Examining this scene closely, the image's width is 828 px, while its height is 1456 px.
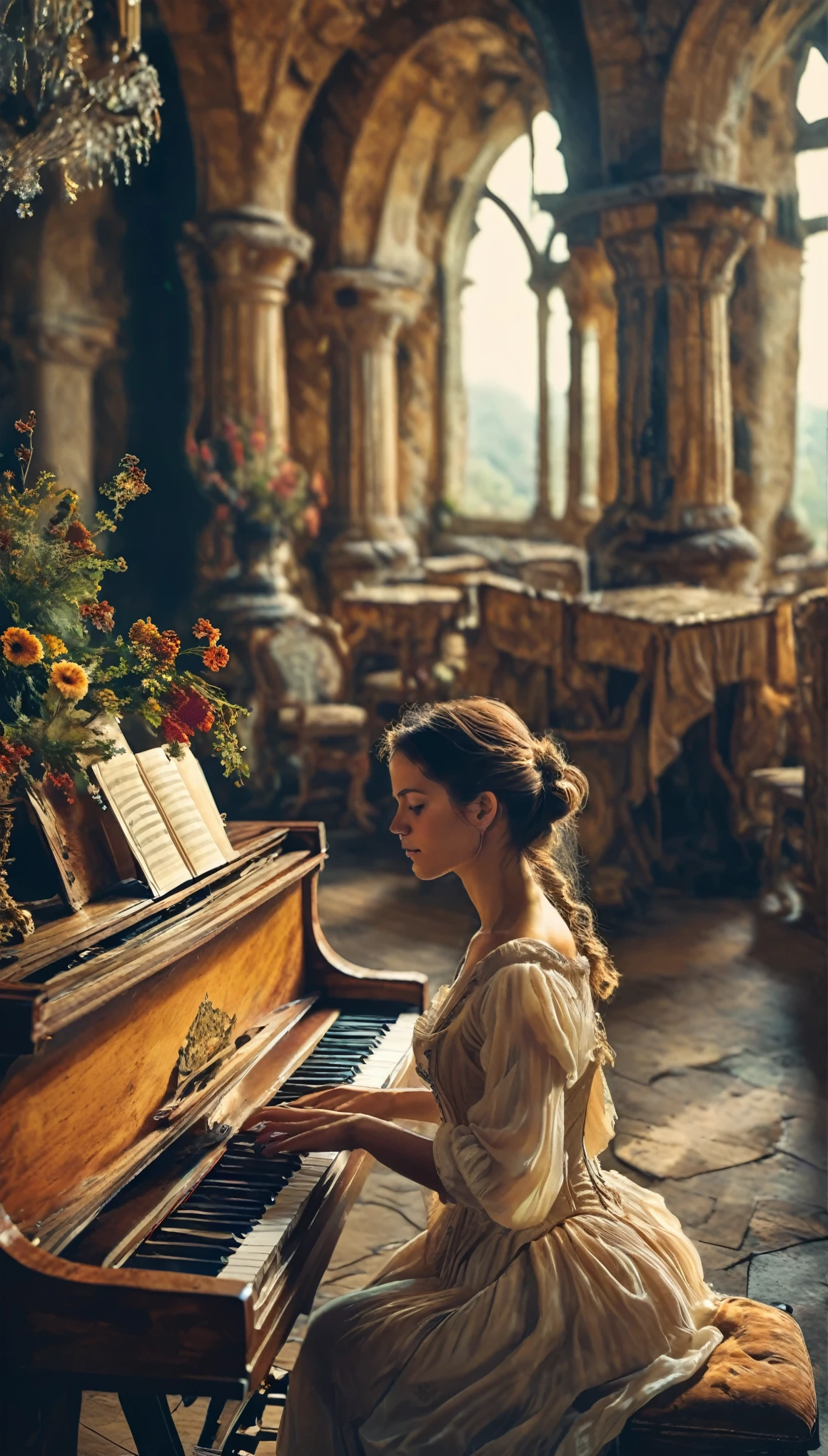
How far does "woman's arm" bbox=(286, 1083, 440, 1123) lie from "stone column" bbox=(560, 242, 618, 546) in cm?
935

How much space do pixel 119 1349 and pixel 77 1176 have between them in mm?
338

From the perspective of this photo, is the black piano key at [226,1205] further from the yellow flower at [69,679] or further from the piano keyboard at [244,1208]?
the yellow flower at [69,679]

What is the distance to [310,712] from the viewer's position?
804cm

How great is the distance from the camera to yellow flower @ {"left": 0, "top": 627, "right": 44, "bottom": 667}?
A: 6.19ft

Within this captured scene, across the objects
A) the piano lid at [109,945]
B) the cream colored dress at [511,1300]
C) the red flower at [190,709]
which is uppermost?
the red flower at [190,709]

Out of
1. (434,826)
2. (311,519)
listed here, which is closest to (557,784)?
(434,826)

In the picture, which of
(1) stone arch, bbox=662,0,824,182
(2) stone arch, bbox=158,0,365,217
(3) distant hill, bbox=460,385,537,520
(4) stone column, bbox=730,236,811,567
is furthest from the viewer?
(3) distant hill, bbox=460,385,537,520

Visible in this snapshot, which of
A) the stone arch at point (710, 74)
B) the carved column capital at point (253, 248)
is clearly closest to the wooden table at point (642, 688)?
the stone arch at point (710, 74)

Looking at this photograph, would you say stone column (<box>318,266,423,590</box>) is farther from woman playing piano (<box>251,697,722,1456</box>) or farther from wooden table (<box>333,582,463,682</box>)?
woman playing piano (<box>251,697,722,1456</box>)

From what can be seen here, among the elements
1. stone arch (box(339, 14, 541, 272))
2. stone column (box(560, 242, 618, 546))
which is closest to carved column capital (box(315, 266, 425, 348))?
stone arch (box(339, 14, 541, 272))

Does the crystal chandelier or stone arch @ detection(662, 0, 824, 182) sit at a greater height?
stone arch @ detection(662, 0, 824, 182)

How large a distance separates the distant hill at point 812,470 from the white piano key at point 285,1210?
8.71 metres

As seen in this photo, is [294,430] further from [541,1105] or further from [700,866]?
[541,1105]

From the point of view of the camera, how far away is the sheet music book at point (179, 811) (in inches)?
89.7
